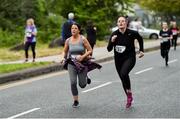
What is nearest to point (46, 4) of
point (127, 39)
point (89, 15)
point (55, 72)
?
point (89, 15)

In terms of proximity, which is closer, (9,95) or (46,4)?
(9,95)

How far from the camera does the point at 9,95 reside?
14.2 meters

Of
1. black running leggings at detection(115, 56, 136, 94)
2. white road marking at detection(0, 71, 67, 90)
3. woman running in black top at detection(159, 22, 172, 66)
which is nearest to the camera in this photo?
black running leggings at detection(115, 56, 136, 94)

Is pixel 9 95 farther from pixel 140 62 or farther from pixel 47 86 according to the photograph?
pixel 140 62

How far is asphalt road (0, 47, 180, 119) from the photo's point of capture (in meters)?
11.0

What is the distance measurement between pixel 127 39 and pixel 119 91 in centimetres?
299

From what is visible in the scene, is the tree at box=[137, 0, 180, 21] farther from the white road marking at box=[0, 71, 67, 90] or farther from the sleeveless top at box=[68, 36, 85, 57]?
the sleeveless top at box=[68, 36, 85, 57]

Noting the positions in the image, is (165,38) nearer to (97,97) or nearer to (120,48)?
(97,97)

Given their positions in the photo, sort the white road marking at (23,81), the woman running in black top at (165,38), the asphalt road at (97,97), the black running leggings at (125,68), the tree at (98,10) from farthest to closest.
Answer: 1. the tree at (98,10)
2. the woman running in black top at (165,38)
3. the white road marking at (23,81)
4. the black running leggings at (125,68)
5. the asphalt road at (97,97)

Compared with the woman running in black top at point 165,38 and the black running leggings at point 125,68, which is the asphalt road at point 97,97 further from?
the woman running in black top at point 165,38

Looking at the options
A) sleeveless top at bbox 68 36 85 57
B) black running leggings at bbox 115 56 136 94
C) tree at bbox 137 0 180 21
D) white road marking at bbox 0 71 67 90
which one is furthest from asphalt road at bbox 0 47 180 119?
tree at bbox 137 0 180 21

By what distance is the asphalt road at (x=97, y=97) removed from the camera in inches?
434

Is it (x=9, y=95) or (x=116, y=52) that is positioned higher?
(x=116, y=52)

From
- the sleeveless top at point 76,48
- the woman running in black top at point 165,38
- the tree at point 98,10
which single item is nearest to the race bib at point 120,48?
the sleeveless top at point 76,48
